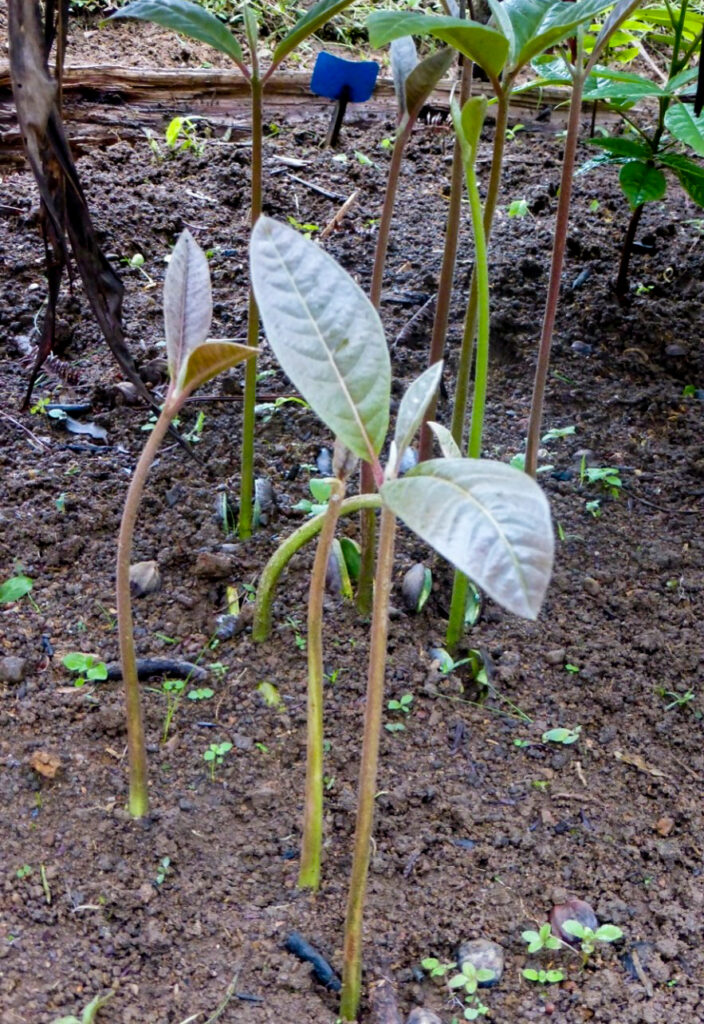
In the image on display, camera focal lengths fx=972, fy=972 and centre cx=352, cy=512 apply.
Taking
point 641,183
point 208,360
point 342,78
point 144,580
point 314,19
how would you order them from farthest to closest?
1. point 641,183
2. point 342,78
3. point 144,580
4. point 314,19
5. point 208,360

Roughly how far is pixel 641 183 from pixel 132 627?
1.28 m

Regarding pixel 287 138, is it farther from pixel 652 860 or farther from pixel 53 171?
pixel 652 860

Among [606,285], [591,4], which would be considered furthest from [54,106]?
[606,285]

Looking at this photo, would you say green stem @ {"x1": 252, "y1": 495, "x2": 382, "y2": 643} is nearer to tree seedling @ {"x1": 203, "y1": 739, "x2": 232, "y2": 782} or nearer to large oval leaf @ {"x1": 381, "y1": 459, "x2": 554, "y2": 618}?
tree seedling @ {"x1": 203, "y1": 739, "x2": 232, "y2": 782}

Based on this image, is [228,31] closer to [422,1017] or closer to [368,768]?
[368,768]

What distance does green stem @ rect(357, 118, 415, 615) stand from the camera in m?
1.09

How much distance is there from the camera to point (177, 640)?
1280 mm

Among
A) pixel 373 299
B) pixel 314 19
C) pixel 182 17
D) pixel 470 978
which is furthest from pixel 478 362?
pixel 470 978

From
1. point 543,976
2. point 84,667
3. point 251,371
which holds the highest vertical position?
point 251,371

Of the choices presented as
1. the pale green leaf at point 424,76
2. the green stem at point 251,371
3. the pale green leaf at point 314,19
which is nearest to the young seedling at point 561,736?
the green stem at point 251,371

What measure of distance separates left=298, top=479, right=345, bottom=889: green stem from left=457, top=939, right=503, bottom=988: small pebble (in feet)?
0.51

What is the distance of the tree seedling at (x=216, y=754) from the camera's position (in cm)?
111

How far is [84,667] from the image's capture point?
119 centimetres

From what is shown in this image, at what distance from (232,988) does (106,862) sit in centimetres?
19
